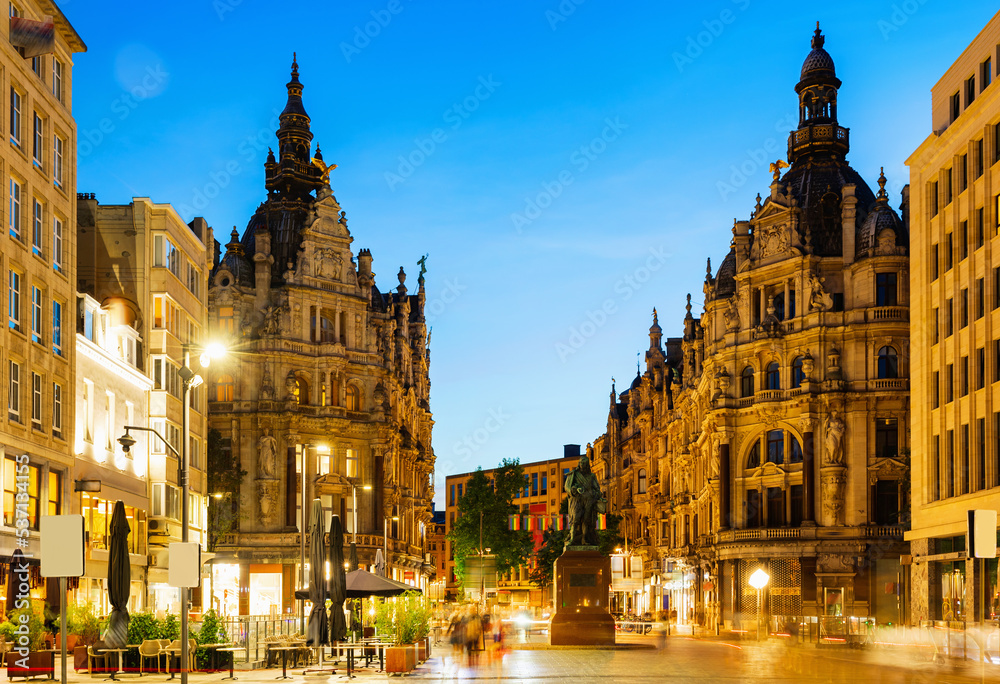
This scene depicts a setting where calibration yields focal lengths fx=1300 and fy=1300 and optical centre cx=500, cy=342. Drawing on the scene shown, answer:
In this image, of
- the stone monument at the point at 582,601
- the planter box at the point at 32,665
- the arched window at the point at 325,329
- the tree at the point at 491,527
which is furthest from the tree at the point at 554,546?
the planter box at the point at 32,665

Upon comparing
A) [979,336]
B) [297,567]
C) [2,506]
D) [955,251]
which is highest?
[955,251]

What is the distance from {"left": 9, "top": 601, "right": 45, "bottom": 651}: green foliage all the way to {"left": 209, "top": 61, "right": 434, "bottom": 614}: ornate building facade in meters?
48.6

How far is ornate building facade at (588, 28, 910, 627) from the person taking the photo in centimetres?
7794

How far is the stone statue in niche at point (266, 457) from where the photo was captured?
86.8 meters

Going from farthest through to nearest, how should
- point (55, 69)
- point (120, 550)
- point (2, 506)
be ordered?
point (55, 69), point (2, 506), point (120, 550)

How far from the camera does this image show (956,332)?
56.8 meters

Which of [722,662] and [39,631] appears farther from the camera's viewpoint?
[722,662]

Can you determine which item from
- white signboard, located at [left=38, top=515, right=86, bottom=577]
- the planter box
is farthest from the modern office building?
white signboard, located at [left=38, top=515, right=86, bottom=577]

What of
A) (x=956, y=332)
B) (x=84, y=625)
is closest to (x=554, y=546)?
(x=956, y=332)

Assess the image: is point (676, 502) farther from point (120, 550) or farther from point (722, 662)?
point (120, 550)

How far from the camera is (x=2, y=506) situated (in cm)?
3975

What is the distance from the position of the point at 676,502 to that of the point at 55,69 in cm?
6595

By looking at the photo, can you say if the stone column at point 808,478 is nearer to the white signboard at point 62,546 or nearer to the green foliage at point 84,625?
the green foliage at point 84,625

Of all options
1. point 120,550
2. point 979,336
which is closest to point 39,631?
point 120,550
